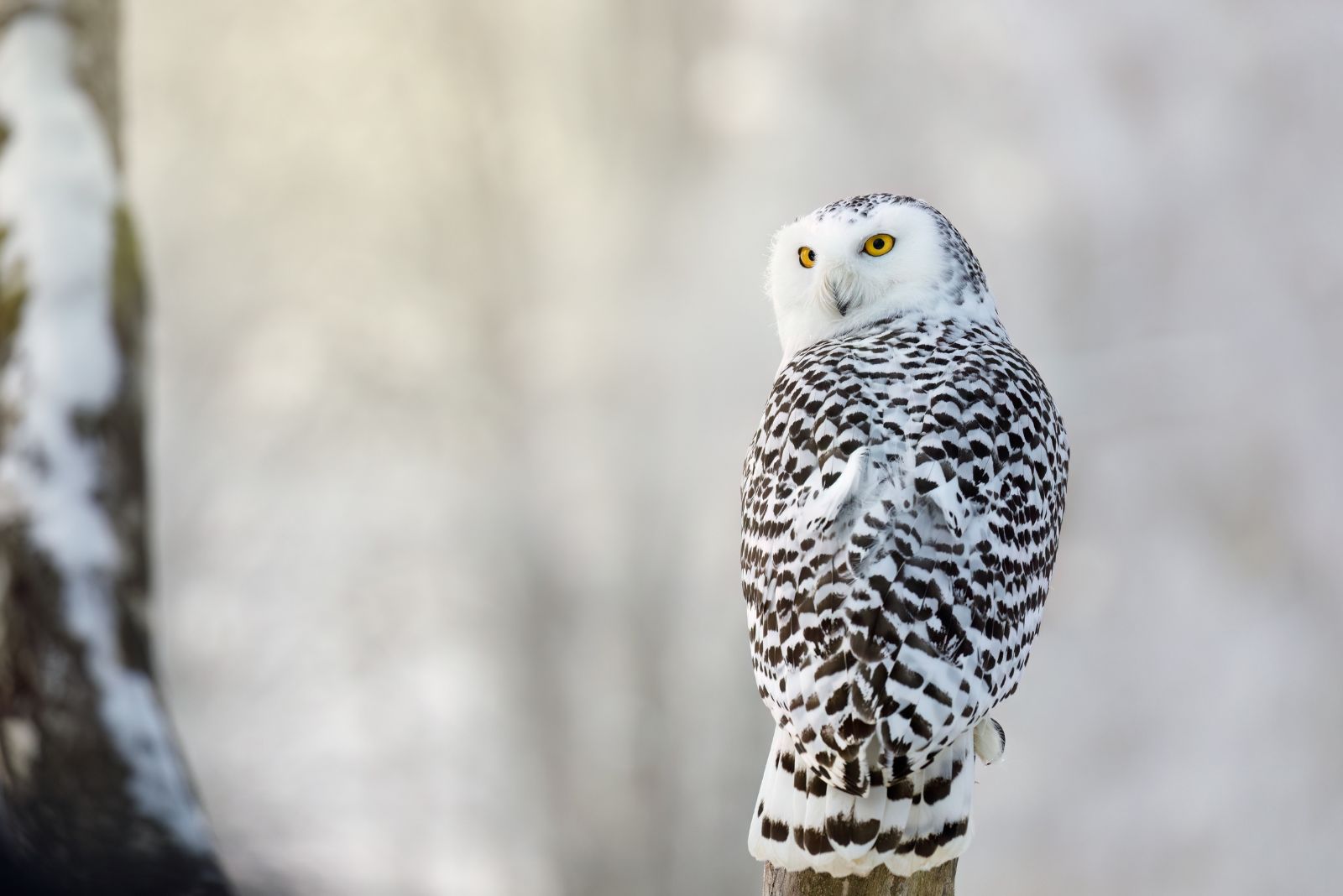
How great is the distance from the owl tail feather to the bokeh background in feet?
6.31

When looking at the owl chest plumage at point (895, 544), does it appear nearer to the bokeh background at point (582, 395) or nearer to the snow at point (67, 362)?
the snow at point (67, 362)

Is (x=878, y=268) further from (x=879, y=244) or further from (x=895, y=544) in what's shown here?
(x=895, y=544)

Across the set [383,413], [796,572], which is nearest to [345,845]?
[383,413]

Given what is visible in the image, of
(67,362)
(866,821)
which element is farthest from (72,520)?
(866,821)

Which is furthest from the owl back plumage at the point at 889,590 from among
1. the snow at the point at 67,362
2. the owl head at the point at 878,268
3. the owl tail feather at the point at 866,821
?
the snow at the point at 67,362

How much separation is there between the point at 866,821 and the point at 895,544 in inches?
8.4

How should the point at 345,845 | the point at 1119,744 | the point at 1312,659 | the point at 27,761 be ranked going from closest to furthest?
the point at 27,761, the point at 1312,659, the point at 1119,744, the point at 345,845

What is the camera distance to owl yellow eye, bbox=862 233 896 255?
1154 millimetres

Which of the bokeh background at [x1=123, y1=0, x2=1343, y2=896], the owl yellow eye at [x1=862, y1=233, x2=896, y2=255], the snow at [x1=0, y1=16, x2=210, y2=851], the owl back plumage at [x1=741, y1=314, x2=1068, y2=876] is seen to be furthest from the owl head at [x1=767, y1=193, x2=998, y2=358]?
the bokeh background at [x1=123, y1=0, x2=1343, y2=896]

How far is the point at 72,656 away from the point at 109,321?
544 mm

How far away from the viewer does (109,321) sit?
201 centimetres

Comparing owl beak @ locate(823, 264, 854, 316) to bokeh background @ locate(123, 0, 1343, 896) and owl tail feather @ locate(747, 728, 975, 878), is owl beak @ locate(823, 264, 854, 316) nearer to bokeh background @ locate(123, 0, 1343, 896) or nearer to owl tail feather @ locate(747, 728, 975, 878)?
owl tail feather @ locate(747, 728, 975, 878)

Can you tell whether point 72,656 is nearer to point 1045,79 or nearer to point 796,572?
point 796,572

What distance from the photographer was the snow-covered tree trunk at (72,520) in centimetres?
186
